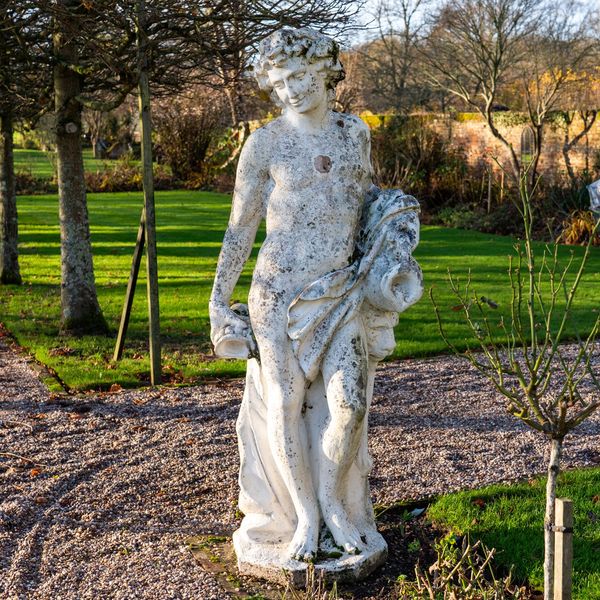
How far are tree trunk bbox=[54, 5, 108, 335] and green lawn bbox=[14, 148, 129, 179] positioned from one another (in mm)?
21105

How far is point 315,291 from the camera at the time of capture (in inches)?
169

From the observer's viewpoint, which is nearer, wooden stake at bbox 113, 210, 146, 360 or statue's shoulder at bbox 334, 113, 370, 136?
statue's shoulder at bbox 334, 113, 370, 136

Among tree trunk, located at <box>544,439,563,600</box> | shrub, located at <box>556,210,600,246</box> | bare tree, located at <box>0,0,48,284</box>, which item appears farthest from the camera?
shrub, located at <box>556,210,600,246</box>

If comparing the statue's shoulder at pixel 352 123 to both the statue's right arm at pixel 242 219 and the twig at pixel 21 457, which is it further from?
the twig at pixel 21 457

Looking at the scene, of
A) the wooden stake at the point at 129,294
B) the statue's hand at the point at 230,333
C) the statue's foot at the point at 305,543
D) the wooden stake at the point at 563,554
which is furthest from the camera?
the wooden stake at the point at 129,294

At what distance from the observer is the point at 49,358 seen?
31.5ft

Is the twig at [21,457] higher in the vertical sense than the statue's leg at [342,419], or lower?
lower

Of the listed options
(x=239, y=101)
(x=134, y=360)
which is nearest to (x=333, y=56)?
(x=134, y=360)

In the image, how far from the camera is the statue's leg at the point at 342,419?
4.31 metres

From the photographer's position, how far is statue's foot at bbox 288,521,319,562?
14.4ft

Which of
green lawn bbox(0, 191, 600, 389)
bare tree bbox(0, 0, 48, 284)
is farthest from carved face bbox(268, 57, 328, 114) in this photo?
bare tree bbox(0, 0, 48, 284)

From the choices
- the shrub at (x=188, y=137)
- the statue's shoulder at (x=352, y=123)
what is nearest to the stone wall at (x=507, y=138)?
the shrub at (x=188, y=137)

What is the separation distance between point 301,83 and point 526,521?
257 cm

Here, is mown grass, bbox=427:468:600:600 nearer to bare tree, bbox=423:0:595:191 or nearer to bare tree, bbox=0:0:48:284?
bare tree, bbox=0:0:48:284
